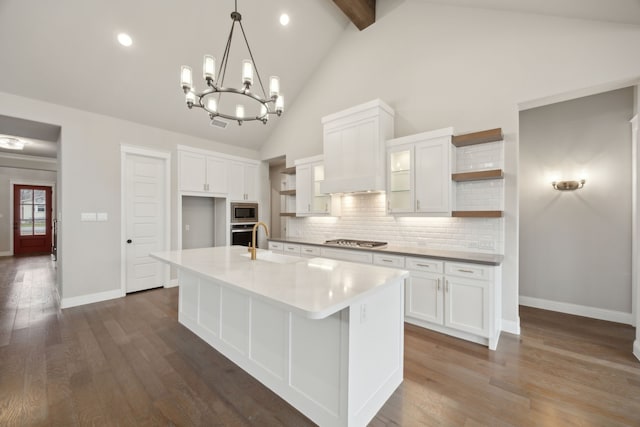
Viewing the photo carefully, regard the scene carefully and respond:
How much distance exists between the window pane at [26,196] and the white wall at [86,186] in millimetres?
6287

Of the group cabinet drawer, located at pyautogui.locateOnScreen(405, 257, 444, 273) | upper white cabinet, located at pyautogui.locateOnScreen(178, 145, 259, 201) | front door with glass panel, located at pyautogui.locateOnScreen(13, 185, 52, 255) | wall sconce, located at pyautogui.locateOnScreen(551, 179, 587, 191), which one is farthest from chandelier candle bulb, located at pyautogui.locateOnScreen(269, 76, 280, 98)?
front door with glass panel, located at pyautogui.locateOnScreen(13, 185, 52, 255)

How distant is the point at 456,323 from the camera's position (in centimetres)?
276

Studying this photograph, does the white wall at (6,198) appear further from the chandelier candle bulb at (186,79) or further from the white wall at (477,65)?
the white wall at (477,65)

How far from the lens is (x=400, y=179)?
3.53m

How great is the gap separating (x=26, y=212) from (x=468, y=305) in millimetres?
11923

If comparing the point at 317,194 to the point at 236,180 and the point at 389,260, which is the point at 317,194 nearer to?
the point at 389,260

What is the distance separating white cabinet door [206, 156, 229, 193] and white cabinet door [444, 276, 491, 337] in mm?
4481

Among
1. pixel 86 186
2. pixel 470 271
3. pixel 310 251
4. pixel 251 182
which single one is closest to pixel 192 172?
pixel 251 182

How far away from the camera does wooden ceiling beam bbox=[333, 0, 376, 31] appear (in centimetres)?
373

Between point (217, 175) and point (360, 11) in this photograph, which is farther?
point (217, 175)

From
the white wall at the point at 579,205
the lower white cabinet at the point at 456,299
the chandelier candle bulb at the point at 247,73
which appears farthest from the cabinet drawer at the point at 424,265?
the chandelier candle bulb at the point at 247,73

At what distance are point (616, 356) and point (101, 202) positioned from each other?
655cm

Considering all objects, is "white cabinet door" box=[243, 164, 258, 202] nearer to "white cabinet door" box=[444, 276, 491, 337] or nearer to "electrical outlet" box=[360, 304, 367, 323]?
"white cabinet door" box=[444, 276, 491, 337]

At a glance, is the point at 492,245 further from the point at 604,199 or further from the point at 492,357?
the point at 604,199
